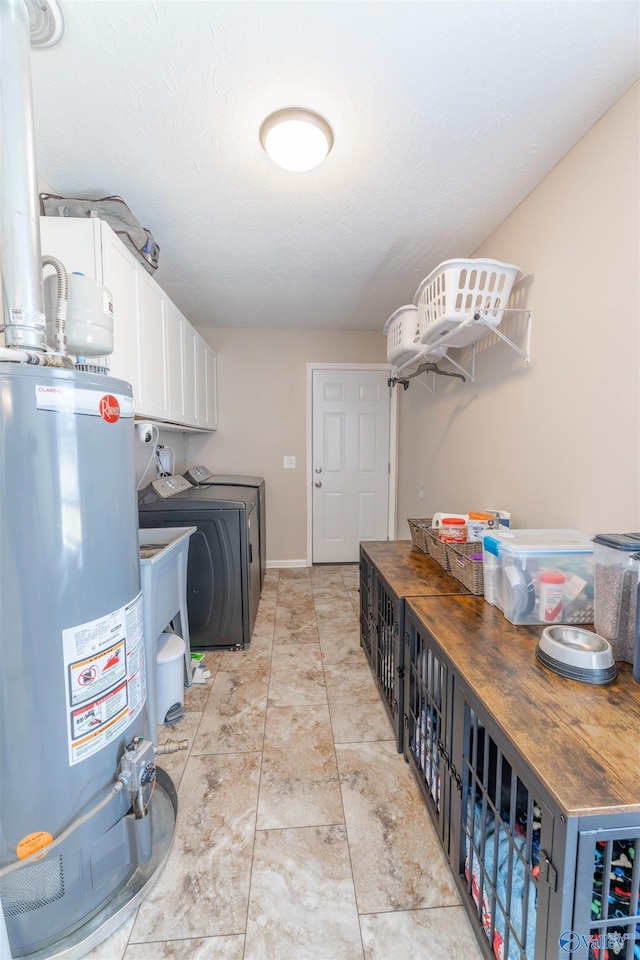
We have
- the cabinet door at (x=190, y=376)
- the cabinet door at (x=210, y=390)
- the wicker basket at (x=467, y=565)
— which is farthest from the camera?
the cabinet door at (x=210, y=390)

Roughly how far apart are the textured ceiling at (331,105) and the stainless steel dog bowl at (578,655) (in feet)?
5.23

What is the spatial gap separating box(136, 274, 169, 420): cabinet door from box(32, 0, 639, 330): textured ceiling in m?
0.36

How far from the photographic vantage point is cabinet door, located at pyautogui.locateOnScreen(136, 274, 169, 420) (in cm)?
192

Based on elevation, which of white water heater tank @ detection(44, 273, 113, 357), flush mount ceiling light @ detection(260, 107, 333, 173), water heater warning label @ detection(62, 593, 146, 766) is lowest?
water heater warning label @ detection(62, 593, 146, 766)

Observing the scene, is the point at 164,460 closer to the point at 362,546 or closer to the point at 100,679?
the point at 362,546

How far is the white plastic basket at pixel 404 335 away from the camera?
2305 mm

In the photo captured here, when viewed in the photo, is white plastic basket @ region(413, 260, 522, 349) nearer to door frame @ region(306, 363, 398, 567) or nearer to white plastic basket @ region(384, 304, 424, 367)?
white plastic basket @ region(384, 304, 424, 367)

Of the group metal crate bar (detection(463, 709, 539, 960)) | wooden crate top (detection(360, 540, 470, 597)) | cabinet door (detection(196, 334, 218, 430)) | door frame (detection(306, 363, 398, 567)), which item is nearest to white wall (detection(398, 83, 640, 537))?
wooden crate top (detection(360, 540, 470, 597))

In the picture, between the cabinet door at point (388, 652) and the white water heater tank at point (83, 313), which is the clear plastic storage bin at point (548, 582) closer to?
the cabinet door at point (388, 652)

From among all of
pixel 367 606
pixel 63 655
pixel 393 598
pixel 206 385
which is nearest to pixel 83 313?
pixel 63 655

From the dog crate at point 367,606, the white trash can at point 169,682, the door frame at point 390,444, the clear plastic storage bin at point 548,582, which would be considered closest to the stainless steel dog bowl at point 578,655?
the clear plastic storage bin at point 548,582

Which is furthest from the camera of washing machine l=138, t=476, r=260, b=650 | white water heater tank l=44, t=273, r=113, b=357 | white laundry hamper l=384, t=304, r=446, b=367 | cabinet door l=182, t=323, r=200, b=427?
cabinet door l=182, t=323, r=200, b=427

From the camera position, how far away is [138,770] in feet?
3.61

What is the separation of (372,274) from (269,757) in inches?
107
